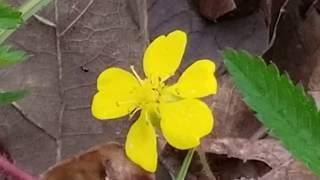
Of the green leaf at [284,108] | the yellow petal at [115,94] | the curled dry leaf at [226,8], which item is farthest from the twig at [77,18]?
the green leaf at [284,108]

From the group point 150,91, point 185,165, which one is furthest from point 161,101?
point 185,165

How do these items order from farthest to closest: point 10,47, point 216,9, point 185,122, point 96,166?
point 216,9
point 96,166
point 10,47
point 185,122

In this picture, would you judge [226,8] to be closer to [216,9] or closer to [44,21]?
[216,9]

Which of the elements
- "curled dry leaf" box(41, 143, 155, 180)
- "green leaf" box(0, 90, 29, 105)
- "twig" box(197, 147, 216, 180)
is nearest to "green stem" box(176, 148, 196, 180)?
"twig" box(197, 147, 216, 180)

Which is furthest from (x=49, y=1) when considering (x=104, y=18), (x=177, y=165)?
(x=177, y=165)

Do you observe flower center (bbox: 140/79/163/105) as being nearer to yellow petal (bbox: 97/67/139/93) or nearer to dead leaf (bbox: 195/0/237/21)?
yellow petal (bbox: 97/67/139/93)

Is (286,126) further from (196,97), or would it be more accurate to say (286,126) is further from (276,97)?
(196,97)
